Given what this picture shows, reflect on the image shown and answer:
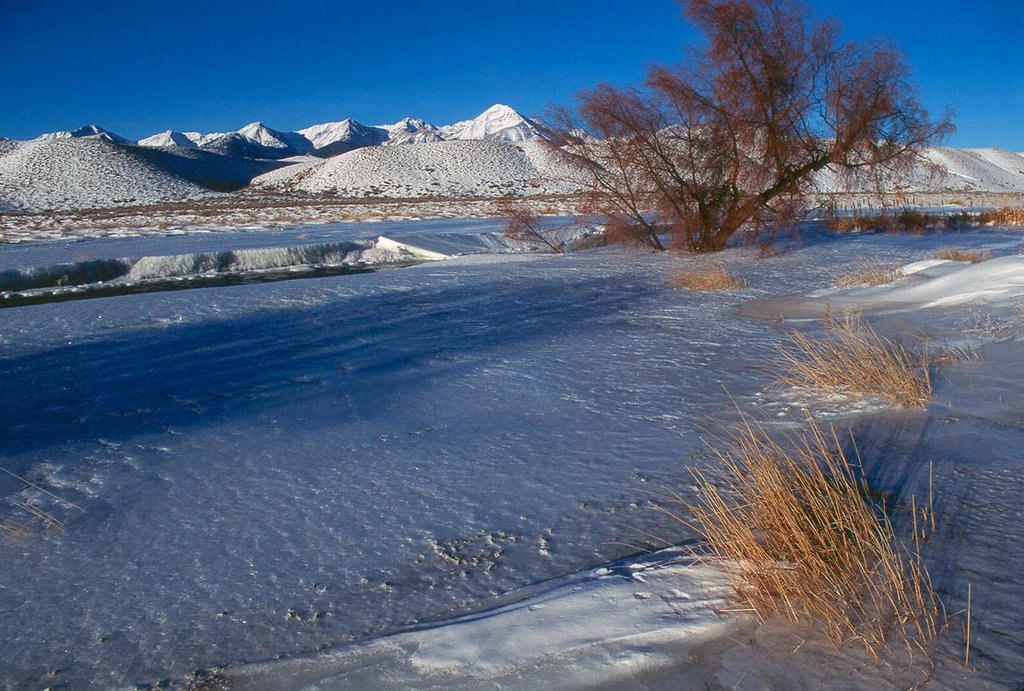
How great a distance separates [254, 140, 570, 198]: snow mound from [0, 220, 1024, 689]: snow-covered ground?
192 ft

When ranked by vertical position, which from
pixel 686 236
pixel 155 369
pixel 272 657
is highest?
pixel 686 236

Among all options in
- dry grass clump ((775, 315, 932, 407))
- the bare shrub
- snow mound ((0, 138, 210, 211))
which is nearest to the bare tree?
the bare shrub

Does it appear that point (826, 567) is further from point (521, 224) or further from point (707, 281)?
point (521, 224)

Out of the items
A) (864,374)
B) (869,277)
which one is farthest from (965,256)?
(864,374)

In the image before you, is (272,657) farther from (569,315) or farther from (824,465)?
(569,315)

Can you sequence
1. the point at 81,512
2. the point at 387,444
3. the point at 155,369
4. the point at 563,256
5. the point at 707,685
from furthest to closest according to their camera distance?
1. the point at 563,256
2. the point at 155,369
3. the point at 387,444
4. the point at 81,512
5. the point at 707,685

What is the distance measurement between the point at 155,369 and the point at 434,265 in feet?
27.2

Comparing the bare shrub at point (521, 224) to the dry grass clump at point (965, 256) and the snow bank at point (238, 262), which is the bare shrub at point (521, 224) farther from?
the dry grass clump at point (965, 256)

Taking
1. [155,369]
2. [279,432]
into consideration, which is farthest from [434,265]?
[279,432]

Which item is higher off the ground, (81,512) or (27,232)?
(27,232)

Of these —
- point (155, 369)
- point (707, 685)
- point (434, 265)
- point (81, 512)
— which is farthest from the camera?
point (434, 265)

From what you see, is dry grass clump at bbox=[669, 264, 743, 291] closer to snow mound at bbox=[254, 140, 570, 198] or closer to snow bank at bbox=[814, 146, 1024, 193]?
snow bank at bbox=[814, 146, 1024, 193]

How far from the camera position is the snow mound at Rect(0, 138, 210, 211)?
60.8 m

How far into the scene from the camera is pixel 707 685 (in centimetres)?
241
